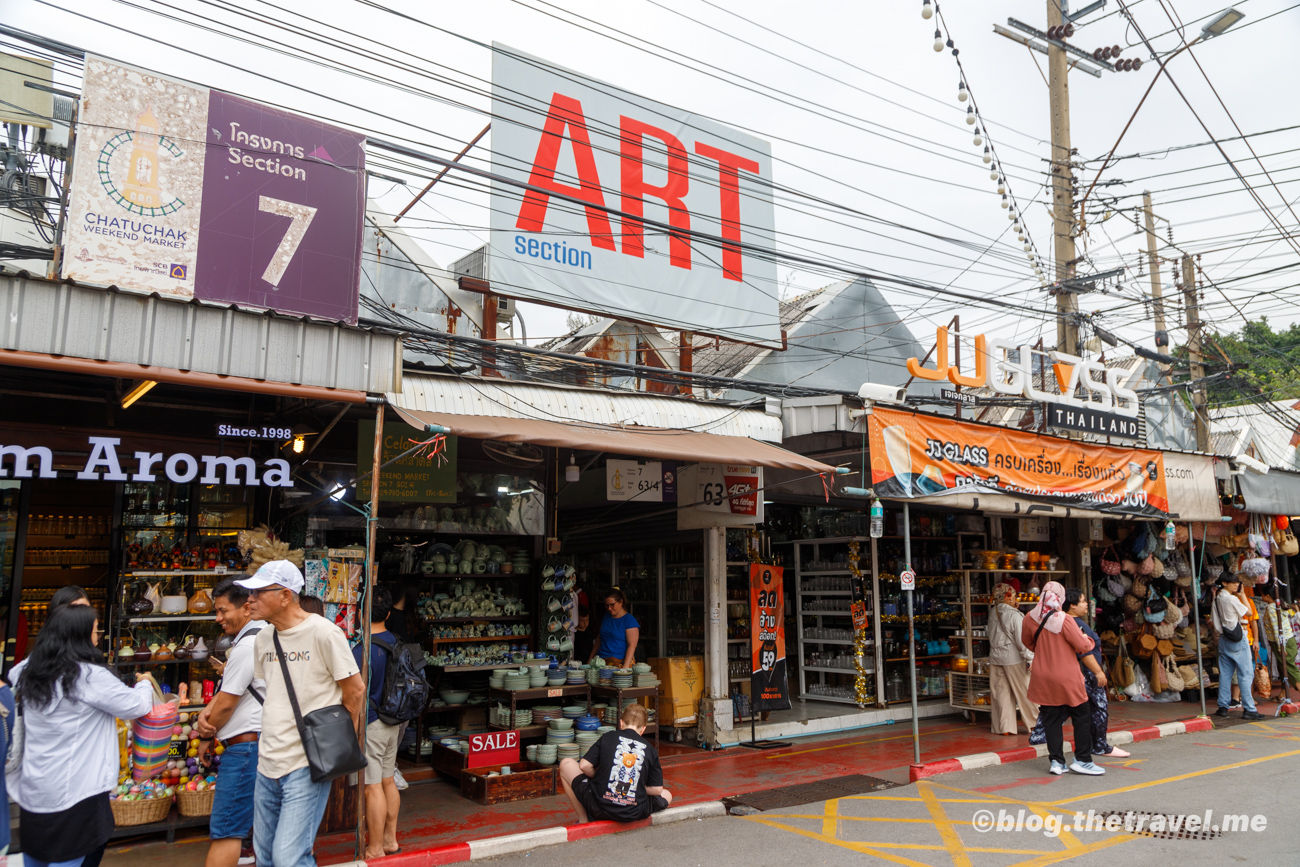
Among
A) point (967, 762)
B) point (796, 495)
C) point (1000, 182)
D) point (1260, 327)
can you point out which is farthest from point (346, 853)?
point (1260, 327)

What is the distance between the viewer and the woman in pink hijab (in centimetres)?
816

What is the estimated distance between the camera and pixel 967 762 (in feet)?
28.7

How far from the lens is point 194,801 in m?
6.25

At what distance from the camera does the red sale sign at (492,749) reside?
7829 millimetres

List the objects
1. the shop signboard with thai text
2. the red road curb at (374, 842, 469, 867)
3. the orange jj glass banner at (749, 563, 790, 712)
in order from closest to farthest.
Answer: the red road curb at (374, 842, 469, 867)
the shop signboard with thai text
the orange jj glass banner at (749, 563, 790, 712)

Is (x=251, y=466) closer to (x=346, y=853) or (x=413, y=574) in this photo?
(x=346, y=853)

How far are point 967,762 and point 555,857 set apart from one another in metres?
4.90

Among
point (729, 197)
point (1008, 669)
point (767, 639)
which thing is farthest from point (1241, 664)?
point (729, 197)

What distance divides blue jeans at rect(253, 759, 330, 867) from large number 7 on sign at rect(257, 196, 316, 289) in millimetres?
4703

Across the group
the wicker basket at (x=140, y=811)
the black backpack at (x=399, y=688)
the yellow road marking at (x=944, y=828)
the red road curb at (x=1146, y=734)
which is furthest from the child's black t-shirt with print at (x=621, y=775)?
the red road curb at (x=1146, y=734)

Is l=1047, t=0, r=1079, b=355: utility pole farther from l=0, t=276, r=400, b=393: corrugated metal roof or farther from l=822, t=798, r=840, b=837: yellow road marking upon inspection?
l=0, t=276, r=400, b=393: corrugated metal roof

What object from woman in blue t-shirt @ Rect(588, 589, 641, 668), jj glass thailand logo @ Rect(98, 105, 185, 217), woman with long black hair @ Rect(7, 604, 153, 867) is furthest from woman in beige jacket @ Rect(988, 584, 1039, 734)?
jj glass thailand logo @ Rect(98, 105, 185, 217)

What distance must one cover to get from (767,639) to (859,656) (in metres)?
1.85

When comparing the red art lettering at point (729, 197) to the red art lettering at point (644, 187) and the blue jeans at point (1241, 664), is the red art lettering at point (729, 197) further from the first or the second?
the blue jeans at point (1241, 664)
